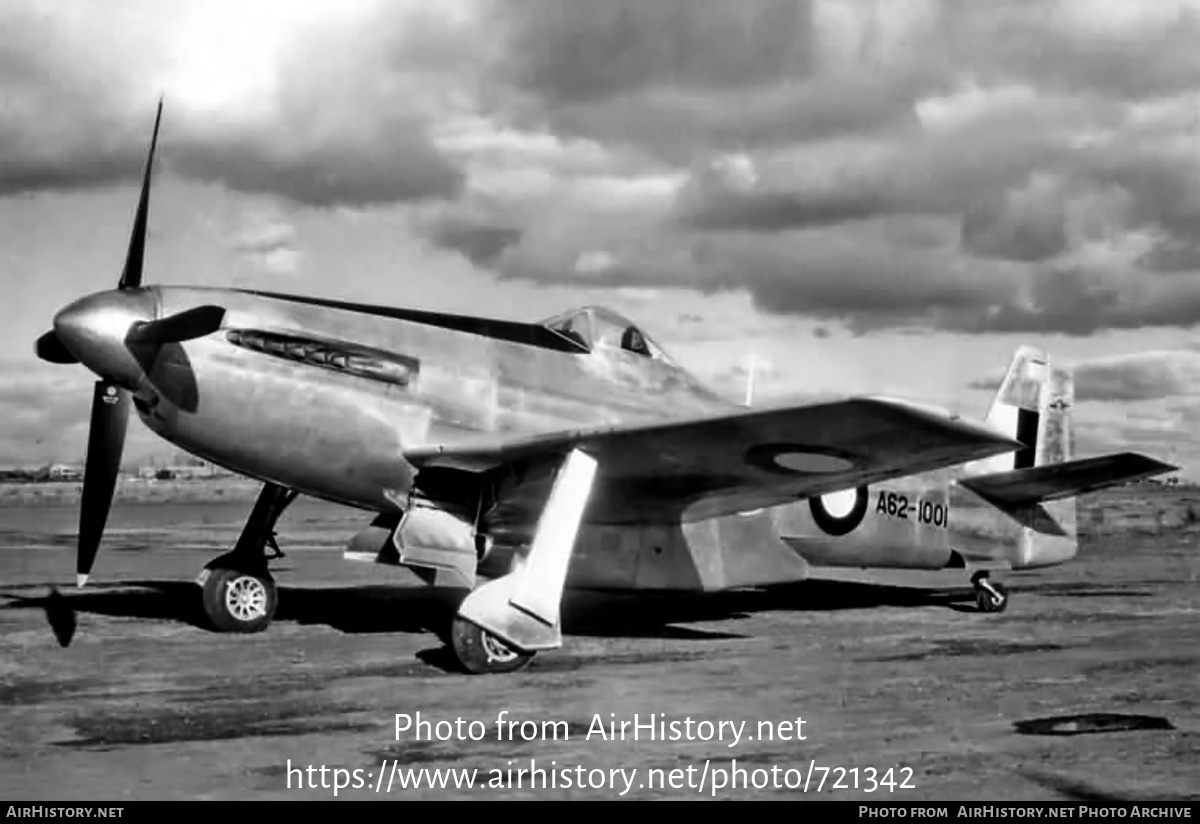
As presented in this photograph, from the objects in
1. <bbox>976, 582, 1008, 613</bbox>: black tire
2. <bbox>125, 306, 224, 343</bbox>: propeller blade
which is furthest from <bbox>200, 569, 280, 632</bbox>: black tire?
<bbox>976, 582, 1008, 613</bbox>: black tire

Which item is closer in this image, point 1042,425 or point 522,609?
point 522,609

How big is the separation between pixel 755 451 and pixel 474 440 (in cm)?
213

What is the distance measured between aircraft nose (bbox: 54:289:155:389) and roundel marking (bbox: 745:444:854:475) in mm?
4545

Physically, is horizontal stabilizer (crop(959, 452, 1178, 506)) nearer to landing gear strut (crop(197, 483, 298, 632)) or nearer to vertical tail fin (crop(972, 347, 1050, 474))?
vertical tail fin (crop(972, 347, 1050, 474))

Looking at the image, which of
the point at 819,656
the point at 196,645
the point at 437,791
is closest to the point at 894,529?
the point at 819,656

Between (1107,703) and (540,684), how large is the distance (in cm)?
348

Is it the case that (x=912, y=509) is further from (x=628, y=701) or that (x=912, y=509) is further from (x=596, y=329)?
(x=628, y=701)

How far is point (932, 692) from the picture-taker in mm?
7883

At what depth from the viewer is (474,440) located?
31.2ft

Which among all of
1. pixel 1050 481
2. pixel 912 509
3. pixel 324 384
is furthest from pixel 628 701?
pixel 1050 481

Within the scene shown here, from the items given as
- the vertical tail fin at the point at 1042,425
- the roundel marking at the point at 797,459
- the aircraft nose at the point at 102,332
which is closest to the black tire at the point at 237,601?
the aircraft nose at the point at 102,332

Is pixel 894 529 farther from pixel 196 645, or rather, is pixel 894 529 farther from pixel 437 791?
pixel 437 791

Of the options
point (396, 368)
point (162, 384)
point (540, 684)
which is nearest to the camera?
point (540, 684)

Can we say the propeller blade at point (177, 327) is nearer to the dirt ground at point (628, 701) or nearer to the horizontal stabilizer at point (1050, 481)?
the dirt ground at point (628, 701)
